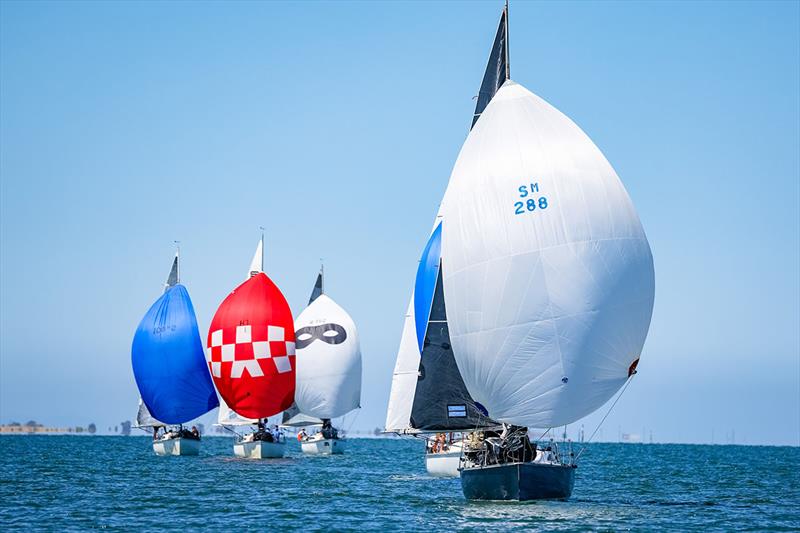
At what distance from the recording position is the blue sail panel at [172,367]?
61.7 meters

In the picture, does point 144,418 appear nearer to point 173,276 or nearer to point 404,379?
point 173,276

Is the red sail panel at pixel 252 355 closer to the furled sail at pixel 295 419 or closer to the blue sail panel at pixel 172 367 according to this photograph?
the blue sail panel at pixel 172 367

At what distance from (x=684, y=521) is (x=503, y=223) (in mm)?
9513

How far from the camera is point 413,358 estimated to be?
158ft

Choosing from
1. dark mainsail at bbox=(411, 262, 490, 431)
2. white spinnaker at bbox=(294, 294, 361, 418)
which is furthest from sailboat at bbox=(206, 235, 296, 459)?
dark mainsail at bbox=(411, 262, 490, 431)

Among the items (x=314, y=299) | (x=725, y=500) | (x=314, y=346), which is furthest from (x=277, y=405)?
(x=725, y=500)

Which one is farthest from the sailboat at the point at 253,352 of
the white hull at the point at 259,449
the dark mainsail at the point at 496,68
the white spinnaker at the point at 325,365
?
the dark mainsail at the point at 496,68

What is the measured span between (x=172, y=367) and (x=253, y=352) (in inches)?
300

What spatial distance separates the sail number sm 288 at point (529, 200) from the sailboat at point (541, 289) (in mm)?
29

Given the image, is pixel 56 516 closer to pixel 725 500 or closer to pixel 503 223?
pixel 503 223

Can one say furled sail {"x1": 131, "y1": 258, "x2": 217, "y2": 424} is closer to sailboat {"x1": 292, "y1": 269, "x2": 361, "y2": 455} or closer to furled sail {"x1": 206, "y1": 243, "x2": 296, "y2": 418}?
furled sail {"x1": 206, "y1": 243, "x2": 296, "y2": 418}

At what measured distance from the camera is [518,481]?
2883 centimetres

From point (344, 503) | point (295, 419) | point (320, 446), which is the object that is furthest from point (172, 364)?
point (344, 503)

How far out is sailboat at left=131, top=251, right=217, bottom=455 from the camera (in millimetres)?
61656
